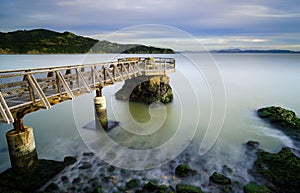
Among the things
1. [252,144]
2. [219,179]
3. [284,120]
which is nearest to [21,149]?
[219,179]

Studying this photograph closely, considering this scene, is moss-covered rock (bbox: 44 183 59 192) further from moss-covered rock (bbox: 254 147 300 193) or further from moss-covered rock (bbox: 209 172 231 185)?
moss-covered rock (bbox: 254 147 300 193)

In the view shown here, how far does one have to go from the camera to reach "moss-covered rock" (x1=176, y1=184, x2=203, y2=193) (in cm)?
773

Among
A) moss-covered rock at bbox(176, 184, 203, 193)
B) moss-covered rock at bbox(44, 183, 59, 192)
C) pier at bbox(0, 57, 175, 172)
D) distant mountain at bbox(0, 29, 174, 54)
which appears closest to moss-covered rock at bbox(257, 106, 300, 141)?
moss-covered rock at bbox(176, 184, 203, 193)

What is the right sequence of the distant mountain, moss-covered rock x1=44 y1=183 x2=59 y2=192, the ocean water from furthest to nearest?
the distant mountain
the ocean water
moss-covered rock x1=44 y1=183 x2=59 y2=192

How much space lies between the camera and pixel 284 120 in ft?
51.6

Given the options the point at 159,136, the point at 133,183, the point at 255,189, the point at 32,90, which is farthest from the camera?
the point at 159,136

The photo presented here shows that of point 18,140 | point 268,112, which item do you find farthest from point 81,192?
point 268,112

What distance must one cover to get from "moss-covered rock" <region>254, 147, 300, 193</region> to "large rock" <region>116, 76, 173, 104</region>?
1156 cm

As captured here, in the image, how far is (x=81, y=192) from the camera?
7.79 meters

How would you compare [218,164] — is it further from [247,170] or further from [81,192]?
[81,192]

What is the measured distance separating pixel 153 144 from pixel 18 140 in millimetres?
7000

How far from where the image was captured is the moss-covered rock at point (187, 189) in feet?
25.4

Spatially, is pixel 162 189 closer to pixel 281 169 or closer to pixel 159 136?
pixel 281 169

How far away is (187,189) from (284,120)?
12.0 meters
